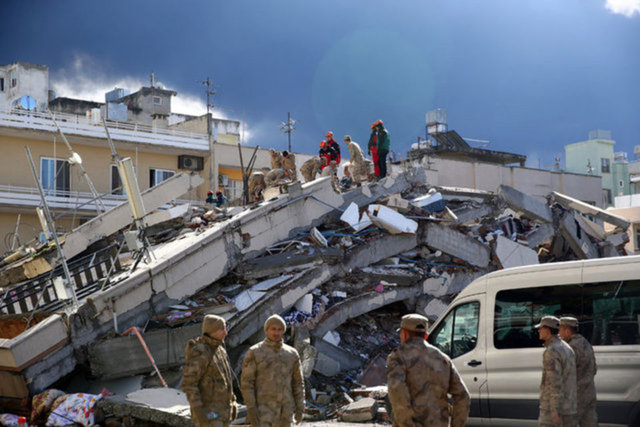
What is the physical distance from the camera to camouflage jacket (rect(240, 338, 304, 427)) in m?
6.45

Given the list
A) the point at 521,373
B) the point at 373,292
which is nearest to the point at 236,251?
the point at 373,292

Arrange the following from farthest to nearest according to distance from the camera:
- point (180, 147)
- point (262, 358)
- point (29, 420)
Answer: point (180, 147) < point (29, 420) < point (262, 358)

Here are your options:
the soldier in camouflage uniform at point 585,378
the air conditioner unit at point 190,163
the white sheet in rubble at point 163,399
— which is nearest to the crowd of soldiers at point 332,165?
the white sheet in rubble at point 163,399

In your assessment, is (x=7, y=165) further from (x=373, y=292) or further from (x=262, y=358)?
(x=262, y=358)

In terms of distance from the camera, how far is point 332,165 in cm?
1961

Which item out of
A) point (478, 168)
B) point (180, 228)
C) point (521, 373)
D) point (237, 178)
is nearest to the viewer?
point (521, 373)

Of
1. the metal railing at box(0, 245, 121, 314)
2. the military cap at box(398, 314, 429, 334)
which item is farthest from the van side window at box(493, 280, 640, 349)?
the metal railing at box(0, 245, 121, 314)

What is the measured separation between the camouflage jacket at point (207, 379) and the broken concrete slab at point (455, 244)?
11022 mm

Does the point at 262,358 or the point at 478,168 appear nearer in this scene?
the point at 262,358

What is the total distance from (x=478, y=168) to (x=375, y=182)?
29823 millimetres

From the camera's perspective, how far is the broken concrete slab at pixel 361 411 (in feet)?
36.2

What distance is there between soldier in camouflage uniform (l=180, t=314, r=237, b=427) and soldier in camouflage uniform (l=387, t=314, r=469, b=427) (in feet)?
6.05

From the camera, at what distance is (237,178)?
37.8m

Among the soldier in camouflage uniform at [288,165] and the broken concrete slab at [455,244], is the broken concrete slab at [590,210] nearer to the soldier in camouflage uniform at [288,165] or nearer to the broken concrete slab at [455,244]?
the broken concrete slab at [455,244]
